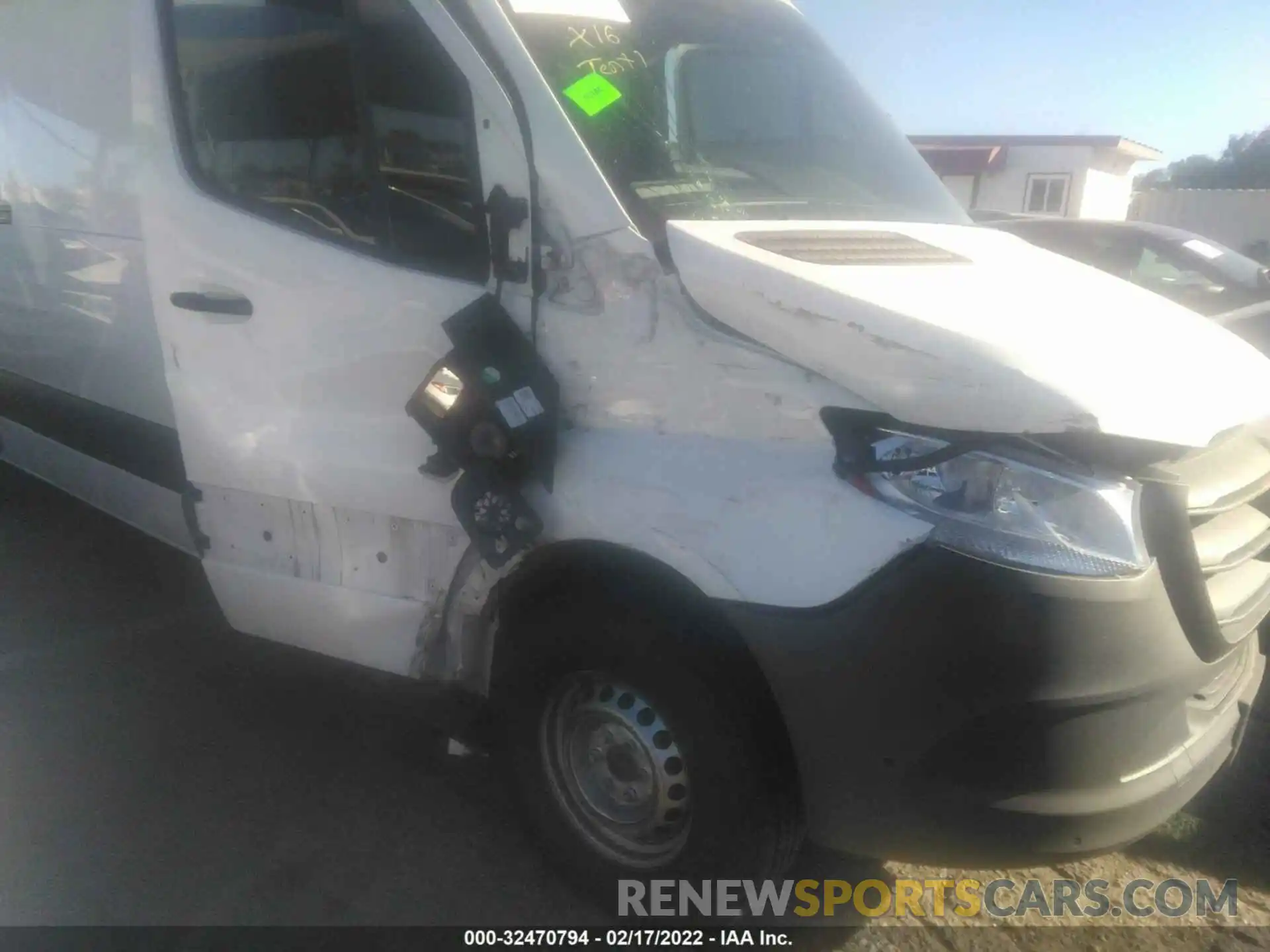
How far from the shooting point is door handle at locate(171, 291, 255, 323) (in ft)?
9.30

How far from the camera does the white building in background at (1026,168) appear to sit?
78.8ft

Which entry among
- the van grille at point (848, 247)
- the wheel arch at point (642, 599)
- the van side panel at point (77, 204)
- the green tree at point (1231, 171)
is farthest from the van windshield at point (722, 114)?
the green tree at point (1231, 171)

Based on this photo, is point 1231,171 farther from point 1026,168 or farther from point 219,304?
point 219,304

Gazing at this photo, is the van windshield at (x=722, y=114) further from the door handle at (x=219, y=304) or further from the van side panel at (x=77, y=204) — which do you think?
the van side panel at (x=77, y=204)

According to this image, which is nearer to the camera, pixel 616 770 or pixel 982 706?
pixel 982 706

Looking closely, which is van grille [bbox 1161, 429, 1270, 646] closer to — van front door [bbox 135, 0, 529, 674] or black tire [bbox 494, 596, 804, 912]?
black tire [bbox 494, 596, 804, 912]

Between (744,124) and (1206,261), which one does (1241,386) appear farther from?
(1206,261)

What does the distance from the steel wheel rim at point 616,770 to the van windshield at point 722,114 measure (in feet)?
3.75

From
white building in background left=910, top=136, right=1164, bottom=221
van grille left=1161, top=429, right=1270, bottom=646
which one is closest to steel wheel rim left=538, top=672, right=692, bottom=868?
van grille left=1161, top=429, right=1270, bottom=646

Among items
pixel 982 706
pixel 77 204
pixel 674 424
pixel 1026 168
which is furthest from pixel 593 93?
pixel 1026 168

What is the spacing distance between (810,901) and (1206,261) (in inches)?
234

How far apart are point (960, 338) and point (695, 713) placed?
984 millimetres

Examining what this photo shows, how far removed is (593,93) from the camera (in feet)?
8.03

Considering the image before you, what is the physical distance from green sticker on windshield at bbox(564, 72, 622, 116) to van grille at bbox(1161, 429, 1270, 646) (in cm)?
152
